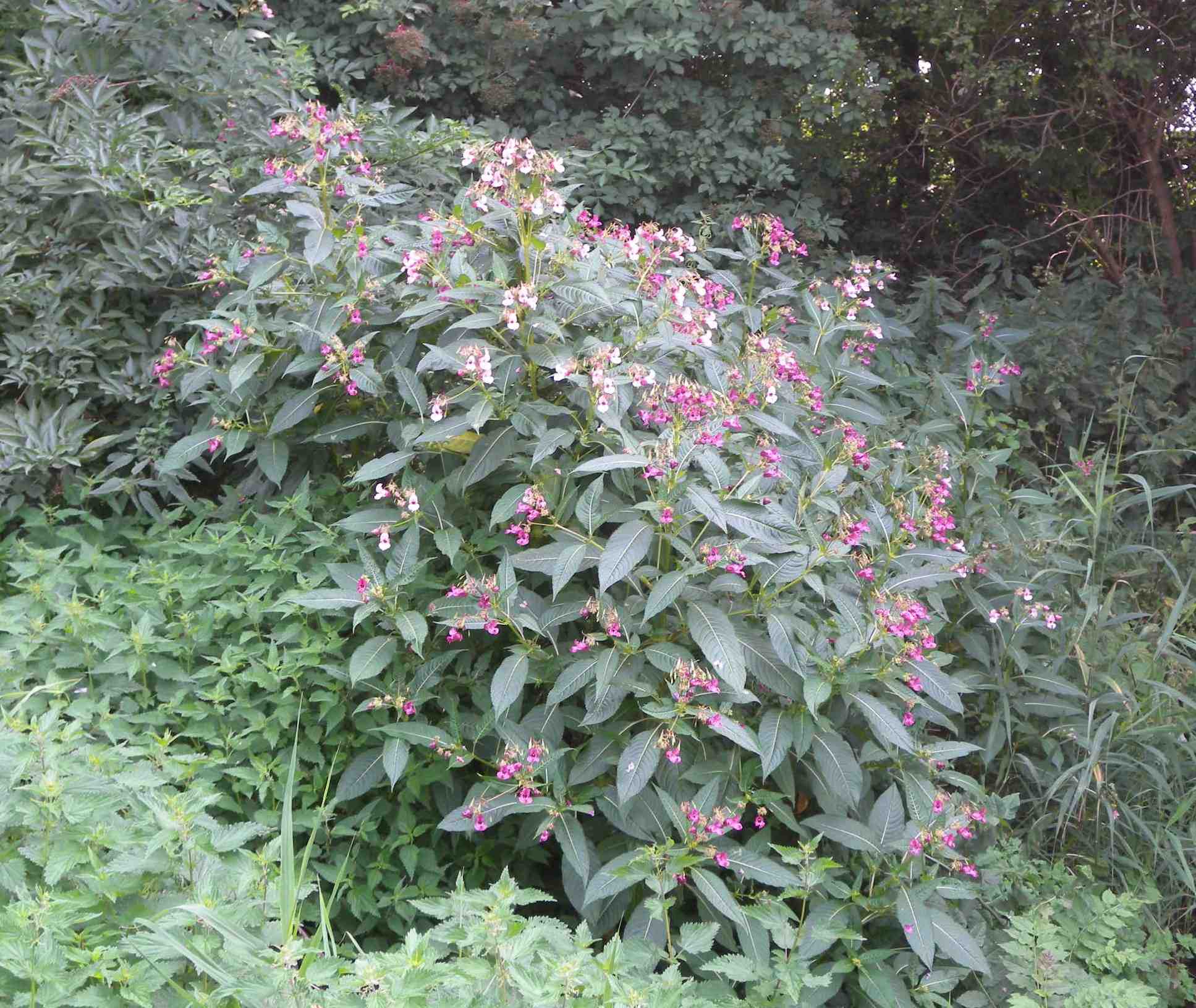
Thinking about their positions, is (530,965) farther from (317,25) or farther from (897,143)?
(897,143)

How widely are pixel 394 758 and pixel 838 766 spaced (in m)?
0.99

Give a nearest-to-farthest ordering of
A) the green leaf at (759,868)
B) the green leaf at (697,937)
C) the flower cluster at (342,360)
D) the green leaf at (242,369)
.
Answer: the green leaf at (697,937) → the green leaf at (759,868) → the flower cluster at (342,360) → the green leaf at (242,369)

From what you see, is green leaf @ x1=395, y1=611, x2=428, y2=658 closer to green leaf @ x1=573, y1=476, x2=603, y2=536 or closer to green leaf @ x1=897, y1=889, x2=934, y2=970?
green leaf @ x1=573, y1=476, x2=603, y2=536

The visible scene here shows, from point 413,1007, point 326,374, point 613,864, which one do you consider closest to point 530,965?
point 413,1007

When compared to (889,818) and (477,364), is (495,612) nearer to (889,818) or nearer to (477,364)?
(477,364)

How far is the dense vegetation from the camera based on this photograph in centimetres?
207

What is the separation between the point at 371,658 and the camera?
2.55 metres

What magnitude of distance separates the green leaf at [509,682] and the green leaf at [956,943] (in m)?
1.03

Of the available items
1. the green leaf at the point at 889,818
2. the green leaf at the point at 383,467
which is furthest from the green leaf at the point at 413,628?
the green leaf at the point at 889,818

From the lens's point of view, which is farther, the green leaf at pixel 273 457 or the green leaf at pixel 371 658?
the green leaf at pixel 273 457

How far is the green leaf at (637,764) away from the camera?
92.3 inches

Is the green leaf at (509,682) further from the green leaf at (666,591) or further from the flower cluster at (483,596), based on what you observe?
the green leaf at (666,591)

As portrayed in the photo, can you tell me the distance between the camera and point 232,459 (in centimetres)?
376

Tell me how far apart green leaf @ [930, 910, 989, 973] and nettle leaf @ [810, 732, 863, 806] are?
305mm
